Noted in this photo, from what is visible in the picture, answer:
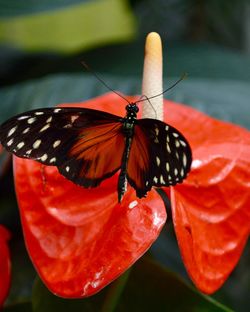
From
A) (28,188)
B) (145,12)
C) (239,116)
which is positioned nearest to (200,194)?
(28,188)

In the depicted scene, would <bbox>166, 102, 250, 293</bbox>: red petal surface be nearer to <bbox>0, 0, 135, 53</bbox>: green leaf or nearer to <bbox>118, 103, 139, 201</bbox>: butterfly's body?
<bbox>118, 103, 139, 201</bbox>: butterfly's body

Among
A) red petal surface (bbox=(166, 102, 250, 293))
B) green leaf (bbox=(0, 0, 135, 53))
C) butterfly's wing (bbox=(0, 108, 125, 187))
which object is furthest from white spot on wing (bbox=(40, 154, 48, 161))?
green leaf (bbox=(0, 0, 135, 53))

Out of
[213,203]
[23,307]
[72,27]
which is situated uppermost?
[213,203]

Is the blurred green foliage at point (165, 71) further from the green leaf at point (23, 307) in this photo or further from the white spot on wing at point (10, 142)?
the white spot on wing at point (10, 142)

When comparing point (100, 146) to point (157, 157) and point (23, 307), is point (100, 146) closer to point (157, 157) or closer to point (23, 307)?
point (157, 157)

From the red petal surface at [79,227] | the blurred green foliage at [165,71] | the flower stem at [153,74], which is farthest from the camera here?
the blurred green foliage at [165,71]

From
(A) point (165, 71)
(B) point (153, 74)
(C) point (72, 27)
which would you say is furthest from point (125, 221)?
(C) point (72, 27)

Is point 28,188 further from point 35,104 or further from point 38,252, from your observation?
point 35,104

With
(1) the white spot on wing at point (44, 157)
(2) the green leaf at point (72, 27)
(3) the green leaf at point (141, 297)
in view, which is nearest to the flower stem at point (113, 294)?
(3) the green leaf at point (141, 297)
